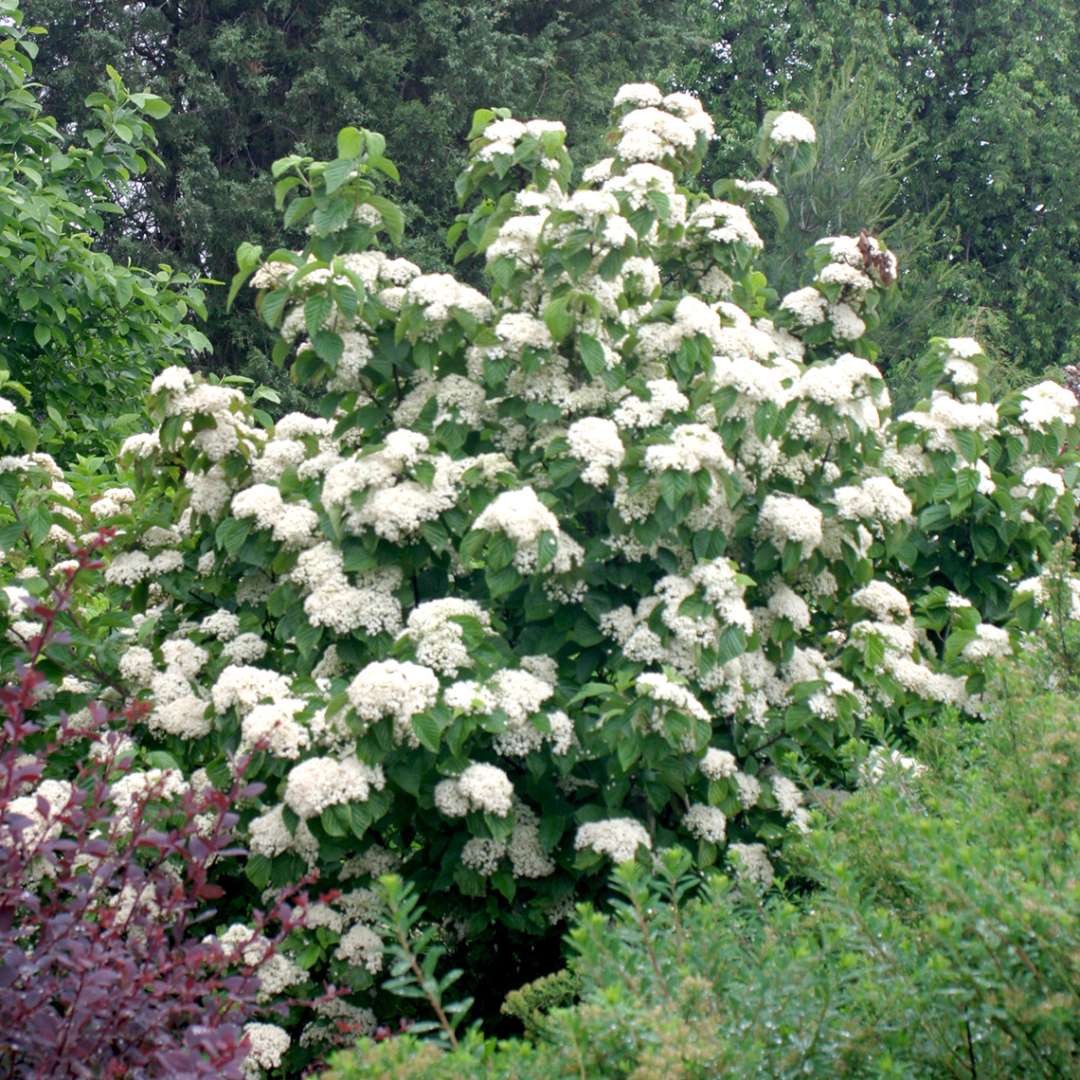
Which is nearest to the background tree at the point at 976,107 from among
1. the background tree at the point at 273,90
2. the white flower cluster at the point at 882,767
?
the background tree at the point at 273,90

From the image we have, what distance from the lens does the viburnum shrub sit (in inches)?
135

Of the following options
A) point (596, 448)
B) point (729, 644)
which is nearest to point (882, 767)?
point (729, 644)

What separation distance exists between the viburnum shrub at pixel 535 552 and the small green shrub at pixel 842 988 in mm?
760

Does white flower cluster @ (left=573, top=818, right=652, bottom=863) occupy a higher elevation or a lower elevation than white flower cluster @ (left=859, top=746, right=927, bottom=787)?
lower

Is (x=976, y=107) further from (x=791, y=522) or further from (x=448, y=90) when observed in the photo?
(x=791, y=522)

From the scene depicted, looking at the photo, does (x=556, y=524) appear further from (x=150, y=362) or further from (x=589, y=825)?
(x=150, y=362)

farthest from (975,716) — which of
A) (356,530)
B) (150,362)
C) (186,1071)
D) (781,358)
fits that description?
(150,362)

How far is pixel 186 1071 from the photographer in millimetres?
2062

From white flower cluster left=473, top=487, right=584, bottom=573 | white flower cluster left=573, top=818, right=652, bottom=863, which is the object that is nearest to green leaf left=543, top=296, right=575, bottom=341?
Result: white flower cluster left=473, top=487, right=584, bottom=573

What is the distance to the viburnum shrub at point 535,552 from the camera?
135 inches

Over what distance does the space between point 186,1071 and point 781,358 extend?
2.95 meters

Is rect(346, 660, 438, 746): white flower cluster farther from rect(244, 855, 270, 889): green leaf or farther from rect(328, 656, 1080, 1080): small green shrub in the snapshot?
rect(328, 656, 1080, 1080): small green shrub

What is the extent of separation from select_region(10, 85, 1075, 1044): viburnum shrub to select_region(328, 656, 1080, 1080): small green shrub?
0.76 metres

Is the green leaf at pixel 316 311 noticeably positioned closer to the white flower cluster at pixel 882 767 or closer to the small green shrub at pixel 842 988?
the white flower cluster at pixel 882 767
